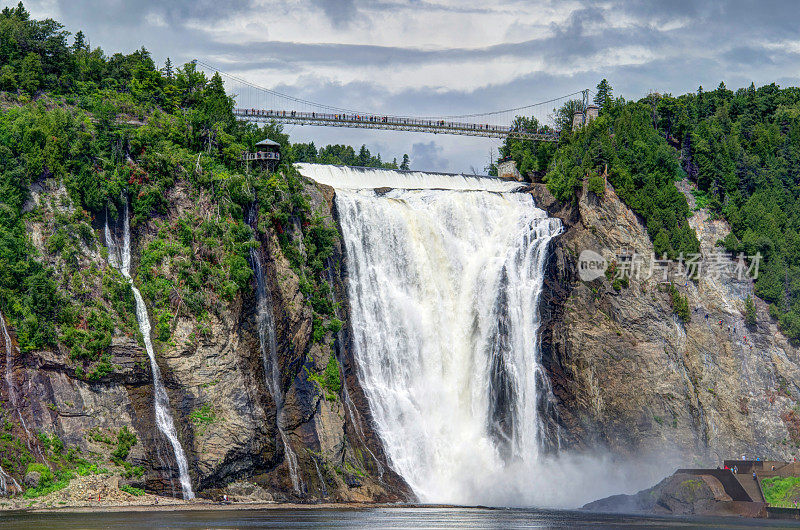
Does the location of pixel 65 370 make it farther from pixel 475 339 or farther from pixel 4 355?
pixel 475 339

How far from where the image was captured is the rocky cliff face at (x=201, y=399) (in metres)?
62.9

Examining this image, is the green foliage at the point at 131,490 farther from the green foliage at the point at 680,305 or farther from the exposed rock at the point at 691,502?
the green foliage at the point at 680,305

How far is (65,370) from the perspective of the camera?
211 feet

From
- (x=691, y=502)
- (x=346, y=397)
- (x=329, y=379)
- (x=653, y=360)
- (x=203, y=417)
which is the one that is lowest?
(x=691, y=502)

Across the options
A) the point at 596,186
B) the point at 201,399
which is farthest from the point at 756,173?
the point at 201,399

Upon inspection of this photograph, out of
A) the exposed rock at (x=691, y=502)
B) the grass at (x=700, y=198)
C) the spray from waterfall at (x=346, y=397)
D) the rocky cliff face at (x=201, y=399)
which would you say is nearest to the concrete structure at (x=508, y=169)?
the grass at (x=700, y=198)

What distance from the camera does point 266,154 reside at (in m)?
77.6

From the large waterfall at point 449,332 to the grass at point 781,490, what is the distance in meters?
17.0

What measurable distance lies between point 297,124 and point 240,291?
36446 millimetres

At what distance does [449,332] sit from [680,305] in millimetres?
21998

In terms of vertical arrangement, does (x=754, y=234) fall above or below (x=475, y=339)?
above

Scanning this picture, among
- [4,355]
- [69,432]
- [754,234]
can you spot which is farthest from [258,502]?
[754,234]

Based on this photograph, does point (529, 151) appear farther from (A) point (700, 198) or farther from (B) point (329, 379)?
(B) point (329, 379)

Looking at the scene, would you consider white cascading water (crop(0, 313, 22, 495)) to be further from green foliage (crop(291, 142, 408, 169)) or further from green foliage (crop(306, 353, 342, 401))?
green foliage (crop(291, 142, 408, 169))
